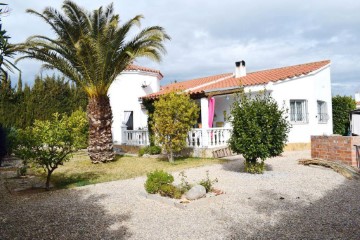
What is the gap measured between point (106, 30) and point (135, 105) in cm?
928

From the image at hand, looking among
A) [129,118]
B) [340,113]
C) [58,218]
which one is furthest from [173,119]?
[340,113]

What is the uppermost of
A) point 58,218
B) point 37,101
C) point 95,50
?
point 95,50

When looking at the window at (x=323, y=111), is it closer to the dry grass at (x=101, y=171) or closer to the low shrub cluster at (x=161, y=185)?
the dry grass at (x=101, y=171)

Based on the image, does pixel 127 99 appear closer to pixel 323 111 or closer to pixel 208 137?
pixel 208 137

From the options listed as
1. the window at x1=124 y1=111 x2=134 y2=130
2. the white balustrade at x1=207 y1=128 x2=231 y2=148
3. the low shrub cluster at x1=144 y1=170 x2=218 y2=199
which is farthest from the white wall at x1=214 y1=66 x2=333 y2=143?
the low shrub cluster at x1=144 y1=170 x2=218 y2=199

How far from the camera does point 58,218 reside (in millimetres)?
5992

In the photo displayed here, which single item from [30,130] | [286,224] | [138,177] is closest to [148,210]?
[286,224]

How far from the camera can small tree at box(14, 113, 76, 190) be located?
8.40m

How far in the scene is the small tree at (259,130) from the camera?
914 centimetres

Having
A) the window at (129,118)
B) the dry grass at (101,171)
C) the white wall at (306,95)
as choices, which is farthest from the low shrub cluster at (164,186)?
the window at (129,118)

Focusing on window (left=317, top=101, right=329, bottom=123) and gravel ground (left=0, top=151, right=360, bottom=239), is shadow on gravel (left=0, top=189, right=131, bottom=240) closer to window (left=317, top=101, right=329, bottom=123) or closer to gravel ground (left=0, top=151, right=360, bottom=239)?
gravel ground (left=0, top=151, right=360, bottom=239)

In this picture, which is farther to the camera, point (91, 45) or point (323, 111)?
point (323, 111)

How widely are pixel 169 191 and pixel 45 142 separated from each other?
404 cm

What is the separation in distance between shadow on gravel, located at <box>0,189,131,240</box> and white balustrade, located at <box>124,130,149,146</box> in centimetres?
1055
